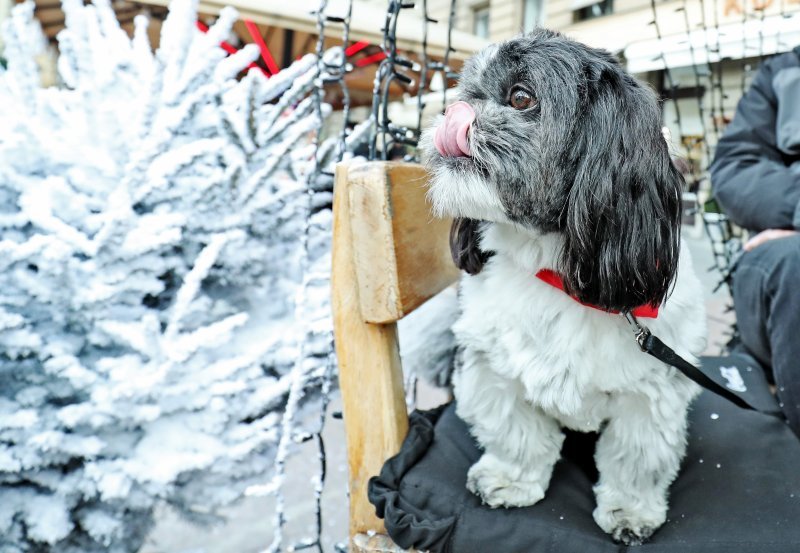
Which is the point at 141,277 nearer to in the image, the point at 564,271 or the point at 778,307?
the point at 564,271

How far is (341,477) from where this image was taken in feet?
8.05

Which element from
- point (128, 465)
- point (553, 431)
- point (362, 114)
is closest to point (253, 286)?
point (128, 465)

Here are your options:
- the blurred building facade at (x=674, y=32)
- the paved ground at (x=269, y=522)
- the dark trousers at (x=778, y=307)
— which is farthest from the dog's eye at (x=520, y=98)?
the blurred building facade at (x=674, y=32)

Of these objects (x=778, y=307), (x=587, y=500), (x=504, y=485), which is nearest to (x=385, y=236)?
(x=504, y=485)

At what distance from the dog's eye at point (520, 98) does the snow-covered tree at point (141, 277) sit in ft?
1.86

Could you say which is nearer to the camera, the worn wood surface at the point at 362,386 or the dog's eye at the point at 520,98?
the dog's eye at the point at 520,98

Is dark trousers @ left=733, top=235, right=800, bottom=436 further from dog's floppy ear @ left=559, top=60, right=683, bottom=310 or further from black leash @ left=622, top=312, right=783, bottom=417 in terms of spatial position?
dog's floppy ear @ left=559, top=60, right=683, bottom=310

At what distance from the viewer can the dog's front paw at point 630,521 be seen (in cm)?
96

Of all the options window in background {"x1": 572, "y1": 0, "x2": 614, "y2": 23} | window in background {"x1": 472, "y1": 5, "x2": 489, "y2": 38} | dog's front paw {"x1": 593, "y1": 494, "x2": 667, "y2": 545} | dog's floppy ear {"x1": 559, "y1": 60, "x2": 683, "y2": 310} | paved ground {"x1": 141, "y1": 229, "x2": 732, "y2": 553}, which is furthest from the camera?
window in background {"x1": 472, "y1": 5, "x2": 489, "y2": 38}

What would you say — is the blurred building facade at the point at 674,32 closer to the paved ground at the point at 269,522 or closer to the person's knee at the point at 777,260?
the person's knee at the point at 777,260

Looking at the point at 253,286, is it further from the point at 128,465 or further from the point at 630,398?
the point at 630,398

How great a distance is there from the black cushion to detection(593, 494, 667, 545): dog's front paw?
0.6 inches

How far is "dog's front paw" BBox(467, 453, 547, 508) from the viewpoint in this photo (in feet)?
3.36

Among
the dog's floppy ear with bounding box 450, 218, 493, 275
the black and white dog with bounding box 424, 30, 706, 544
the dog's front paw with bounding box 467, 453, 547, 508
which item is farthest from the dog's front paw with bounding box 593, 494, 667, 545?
the dog's floppy ear with bounding box 450, 218, 493, 275
